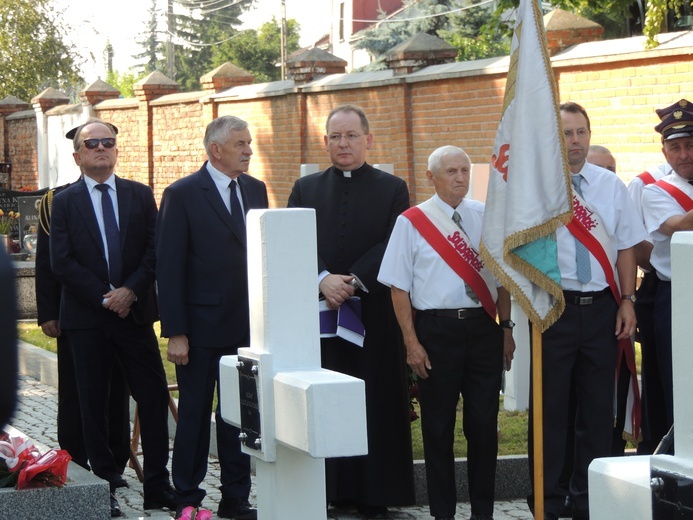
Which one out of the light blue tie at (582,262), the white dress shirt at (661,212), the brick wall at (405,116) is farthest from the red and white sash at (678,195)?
the brick wall at (405,116)

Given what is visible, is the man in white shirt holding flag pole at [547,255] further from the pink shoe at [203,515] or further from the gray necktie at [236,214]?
the pink shoe at [203,515]

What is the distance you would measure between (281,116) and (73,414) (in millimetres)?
12902

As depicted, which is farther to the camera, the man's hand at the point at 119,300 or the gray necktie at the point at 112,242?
the gray necktie at the point at 112,242

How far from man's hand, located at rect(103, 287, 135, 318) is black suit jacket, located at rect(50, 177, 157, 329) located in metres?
0.03

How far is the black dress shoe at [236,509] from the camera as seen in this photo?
584 centimetres

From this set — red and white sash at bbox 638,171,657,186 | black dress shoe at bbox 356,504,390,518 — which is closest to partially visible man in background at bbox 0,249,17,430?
black dress shoe at bbox 356,504,390,518

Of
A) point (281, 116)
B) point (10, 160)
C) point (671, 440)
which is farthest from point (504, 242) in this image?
point (10, 160)

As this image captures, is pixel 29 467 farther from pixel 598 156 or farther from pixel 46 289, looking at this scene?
pixel 598 156

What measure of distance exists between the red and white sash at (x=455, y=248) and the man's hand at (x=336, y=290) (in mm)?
447

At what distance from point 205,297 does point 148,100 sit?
18823mm

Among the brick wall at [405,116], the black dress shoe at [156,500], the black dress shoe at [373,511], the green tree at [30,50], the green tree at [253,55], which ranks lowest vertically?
the black dress shoe at [373,511]

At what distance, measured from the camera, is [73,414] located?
21.2 ft

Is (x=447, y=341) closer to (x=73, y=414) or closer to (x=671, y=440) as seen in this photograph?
(x=73, y=414)

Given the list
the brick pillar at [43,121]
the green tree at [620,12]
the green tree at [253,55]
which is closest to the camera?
the green tree at [620,12]
